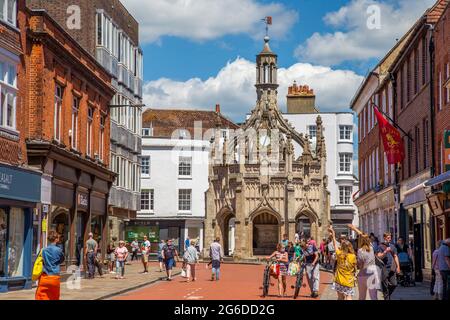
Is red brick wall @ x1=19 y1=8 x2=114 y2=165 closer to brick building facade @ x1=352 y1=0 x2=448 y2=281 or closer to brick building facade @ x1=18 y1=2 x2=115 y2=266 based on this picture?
brick building facade @ x1=18 y1=2 x2=115 y2=266

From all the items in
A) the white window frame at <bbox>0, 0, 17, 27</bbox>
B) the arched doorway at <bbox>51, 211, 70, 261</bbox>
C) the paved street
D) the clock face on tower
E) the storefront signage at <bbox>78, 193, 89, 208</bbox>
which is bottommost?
the paved street

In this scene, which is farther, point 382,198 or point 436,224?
point 382,198

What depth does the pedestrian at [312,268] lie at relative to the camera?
23533mm

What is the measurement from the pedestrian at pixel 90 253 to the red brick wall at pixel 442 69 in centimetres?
1320

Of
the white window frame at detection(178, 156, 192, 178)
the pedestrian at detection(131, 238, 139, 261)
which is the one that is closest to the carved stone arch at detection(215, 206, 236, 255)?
the pedestrian at detection(131, 238, 139, 261)

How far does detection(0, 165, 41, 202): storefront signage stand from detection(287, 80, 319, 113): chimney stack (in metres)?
59.8

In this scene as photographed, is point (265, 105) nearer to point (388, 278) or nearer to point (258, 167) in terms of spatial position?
point (258, 167)

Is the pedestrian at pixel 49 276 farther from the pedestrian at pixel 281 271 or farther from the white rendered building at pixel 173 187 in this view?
the white rendered building at pixel 173 187

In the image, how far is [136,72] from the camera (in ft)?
164

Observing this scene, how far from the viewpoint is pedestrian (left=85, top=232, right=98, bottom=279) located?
99.6 ft

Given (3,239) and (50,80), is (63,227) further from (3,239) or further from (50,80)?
Result: (3,239)

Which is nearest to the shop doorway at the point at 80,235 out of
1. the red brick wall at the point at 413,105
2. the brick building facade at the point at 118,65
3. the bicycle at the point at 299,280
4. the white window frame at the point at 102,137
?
the white window frame at the point at 102,137
